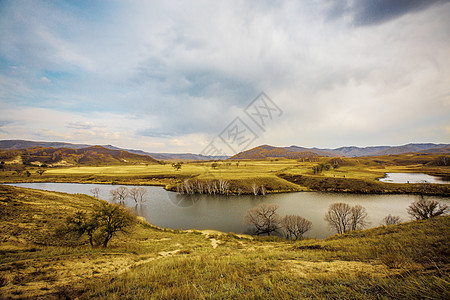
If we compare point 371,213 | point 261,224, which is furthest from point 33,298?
point 371,213

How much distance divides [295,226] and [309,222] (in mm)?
2132

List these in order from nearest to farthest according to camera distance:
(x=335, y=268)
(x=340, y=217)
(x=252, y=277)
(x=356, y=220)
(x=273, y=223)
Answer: (x=252, y=277), (x=335, y=268), (x=340, y=217), (x=356, y=220), (x=273, y=223)

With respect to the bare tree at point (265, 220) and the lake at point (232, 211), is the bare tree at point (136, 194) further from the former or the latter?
the bare tree at point (265, 220)

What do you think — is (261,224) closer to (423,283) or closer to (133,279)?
(133,279)

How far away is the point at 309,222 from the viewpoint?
74.6 ft

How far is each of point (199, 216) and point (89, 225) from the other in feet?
67.5

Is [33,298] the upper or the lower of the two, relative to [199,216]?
upper

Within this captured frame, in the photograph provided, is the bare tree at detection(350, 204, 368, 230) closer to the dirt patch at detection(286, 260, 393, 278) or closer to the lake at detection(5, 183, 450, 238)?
the lake at detection(5, 183, 450, 238)

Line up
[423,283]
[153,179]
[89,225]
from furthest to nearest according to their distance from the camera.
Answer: [153,179] < [89,225] < [423,283]

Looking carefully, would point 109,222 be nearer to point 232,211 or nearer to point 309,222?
point 232,211

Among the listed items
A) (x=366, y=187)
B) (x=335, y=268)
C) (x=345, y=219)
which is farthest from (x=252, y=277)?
(x=366, y=187)

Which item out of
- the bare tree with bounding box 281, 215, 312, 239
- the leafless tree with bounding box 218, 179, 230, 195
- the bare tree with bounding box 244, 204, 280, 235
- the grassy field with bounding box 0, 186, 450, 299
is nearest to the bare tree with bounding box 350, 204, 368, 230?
the bare tree with bounding box 281, 215, 312, 239

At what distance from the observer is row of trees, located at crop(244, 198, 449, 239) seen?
74.1 feet

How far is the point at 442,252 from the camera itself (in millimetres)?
6258
